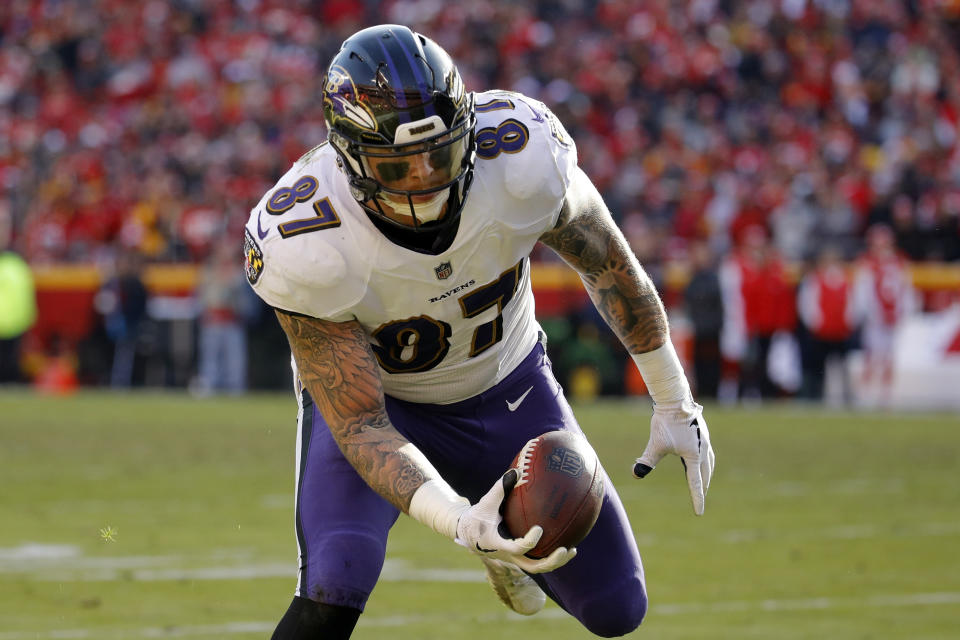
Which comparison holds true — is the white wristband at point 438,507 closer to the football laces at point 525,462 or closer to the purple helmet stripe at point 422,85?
the football laces at point 525,462

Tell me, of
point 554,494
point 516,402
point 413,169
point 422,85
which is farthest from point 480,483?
point 422,85

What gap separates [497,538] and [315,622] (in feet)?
1.65

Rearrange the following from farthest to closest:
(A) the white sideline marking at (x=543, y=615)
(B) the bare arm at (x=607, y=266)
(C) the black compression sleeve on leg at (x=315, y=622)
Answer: (A) the white sideline marking at (x=543, y=615) → (B) the bare arm at (x=607, y=266) → (C) the black compression sleeve on leg at (x=315, y=622)

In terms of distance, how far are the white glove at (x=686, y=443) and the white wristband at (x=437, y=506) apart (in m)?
0.78

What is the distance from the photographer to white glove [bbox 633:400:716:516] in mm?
3873

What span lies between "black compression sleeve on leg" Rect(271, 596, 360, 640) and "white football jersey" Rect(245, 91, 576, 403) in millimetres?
634

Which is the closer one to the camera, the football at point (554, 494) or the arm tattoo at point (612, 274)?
the football at point (554, 494)

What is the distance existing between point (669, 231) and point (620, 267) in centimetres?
1208

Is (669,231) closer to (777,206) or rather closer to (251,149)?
(777,206)

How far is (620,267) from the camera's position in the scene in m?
3.90

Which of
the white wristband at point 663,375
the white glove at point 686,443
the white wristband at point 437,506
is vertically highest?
the white wristband at point 437,506

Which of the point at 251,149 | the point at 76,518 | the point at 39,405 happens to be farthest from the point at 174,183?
the point at 76,518

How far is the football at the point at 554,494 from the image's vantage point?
120 inches

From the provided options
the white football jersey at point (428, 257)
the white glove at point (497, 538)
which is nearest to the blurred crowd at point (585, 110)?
the white football jersey at point (428, 257)
